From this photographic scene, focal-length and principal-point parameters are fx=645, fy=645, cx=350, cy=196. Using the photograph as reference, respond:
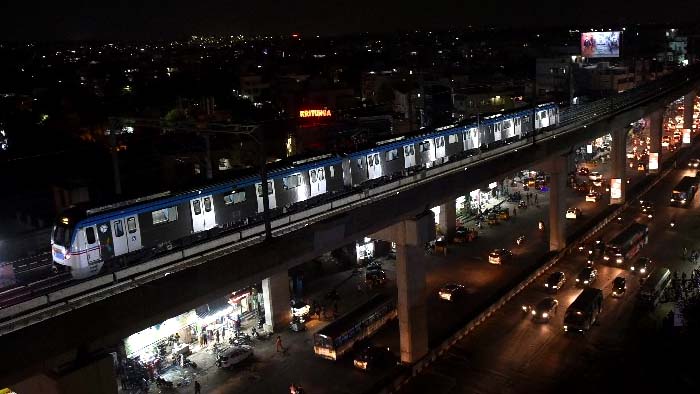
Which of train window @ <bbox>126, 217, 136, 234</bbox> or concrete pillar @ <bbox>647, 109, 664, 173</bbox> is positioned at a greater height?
train window @ <bbox>126, 217, 136, 234</bbox>

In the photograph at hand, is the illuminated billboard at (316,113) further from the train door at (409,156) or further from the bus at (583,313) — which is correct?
the bus at (583,313)

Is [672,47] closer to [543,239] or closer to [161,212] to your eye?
[543,239]

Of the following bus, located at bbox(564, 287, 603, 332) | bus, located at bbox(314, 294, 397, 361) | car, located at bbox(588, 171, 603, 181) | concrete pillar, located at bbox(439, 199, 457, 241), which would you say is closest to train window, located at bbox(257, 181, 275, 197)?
bus, located at bbox(314, 294, 397, 361)

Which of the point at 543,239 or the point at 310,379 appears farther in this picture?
the point at 543,239

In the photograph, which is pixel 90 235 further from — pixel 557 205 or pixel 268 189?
pixel 557 205

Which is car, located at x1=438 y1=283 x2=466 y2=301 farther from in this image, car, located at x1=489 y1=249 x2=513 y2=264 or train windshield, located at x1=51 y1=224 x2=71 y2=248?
train windshield, located at x1=51 y1=224 x2=71 y2=248

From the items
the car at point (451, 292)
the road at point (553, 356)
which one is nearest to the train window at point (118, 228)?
the road at point (553, 356)

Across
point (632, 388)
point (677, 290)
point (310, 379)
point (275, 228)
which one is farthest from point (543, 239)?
point (275, 228)
